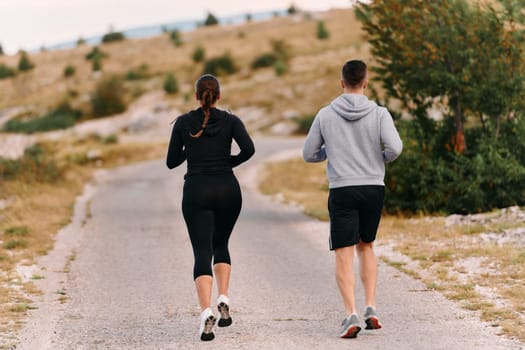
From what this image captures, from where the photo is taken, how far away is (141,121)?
53000mm

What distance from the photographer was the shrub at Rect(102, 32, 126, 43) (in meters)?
105

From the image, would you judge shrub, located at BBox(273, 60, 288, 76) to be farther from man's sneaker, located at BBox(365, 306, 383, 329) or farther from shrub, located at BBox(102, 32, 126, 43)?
man's sneaker, located at BBox(365, 306, 383, 329)

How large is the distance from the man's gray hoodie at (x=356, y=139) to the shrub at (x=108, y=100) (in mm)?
52473

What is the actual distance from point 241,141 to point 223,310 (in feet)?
4.51

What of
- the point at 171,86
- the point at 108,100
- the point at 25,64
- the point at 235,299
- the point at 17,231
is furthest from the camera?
the point at 25,64

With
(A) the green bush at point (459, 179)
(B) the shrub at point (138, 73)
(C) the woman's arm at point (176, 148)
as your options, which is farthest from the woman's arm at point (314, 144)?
(B) the shrub at point (138, 73)

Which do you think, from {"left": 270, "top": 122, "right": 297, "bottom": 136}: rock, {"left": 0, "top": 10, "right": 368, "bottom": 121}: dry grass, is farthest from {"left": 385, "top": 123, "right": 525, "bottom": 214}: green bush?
{"left": 0, "top": 10, "right": 368, "bottom": 121}: dry grass

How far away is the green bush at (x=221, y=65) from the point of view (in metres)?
69.8

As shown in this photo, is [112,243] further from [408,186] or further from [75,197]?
[75,197]

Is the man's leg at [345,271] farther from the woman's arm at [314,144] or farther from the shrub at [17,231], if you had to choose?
the shrub at [17,231]

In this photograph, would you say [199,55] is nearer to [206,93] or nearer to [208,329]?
[206,93]

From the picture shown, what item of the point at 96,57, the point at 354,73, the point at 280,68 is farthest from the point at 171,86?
the point at 354,73

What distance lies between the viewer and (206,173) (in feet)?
22.9

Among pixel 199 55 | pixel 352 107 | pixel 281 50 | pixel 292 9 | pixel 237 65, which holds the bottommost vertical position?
pixel 352 107
